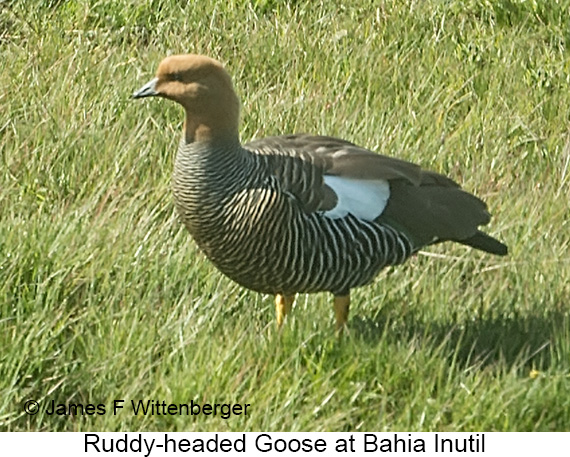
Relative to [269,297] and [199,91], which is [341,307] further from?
[199,91]

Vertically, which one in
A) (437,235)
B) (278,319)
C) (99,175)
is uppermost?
(99,175)

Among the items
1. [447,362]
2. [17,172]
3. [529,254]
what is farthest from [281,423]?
[17,172]

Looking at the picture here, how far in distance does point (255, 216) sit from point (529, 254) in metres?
1.35

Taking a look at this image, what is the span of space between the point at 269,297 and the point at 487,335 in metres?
0.89

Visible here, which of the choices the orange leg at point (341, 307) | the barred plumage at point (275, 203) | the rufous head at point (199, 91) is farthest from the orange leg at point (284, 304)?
the rufous head at point (199, 91)

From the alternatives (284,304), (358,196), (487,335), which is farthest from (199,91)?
(487,335)

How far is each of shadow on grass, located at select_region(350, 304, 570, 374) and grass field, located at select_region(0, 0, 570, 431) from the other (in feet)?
0.04

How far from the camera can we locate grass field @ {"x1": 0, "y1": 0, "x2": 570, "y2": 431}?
467 centimetres

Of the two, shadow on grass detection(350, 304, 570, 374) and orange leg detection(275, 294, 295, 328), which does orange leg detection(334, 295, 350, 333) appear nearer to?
shadow on grass detection(350, 304, 570, 374)

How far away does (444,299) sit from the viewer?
17.5 ft

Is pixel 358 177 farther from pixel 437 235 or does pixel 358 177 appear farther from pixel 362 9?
pixel 362 9

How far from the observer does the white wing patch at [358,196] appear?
5211 millimetres

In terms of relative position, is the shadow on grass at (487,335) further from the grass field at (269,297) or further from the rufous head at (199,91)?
the rufous head at (199,91)

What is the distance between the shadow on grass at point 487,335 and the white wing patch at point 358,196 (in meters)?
0.41
